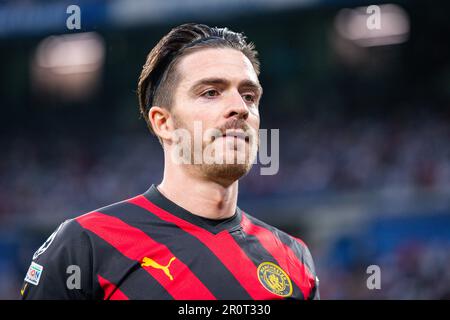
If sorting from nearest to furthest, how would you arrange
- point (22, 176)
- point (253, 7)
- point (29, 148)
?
point (253, 7) < point (22, 176) < point (29, 148)

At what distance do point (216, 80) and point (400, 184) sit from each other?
877 centimetres

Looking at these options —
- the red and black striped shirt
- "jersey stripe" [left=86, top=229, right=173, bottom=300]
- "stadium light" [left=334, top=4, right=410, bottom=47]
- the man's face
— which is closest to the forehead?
the man's face

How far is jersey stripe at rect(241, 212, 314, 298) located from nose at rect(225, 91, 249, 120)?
541mm

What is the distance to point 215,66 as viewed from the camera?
267cm

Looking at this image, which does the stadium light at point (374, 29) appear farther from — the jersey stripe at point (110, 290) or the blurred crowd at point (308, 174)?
the jersey stripe at point (110, 290)

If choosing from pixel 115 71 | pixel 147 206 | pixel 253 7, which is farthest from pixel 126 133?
pixel 147 206

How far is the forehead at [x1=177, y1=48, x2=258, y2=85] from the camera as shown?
8.68ft

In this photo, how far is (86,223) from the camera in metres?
2.56

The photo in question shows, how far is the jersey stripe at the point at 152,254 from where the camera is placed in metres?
2.43

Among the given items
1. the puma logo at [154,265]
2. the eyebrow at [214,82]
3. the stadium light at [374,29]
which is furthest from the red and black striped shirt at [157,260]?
the stadium light at [374,29]

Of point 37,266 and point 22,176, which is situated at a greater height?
point 37,266

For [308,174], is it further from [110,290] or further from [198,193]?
[110,290]

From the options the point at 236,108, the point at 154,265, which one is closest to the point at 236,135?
the point at 236,108
